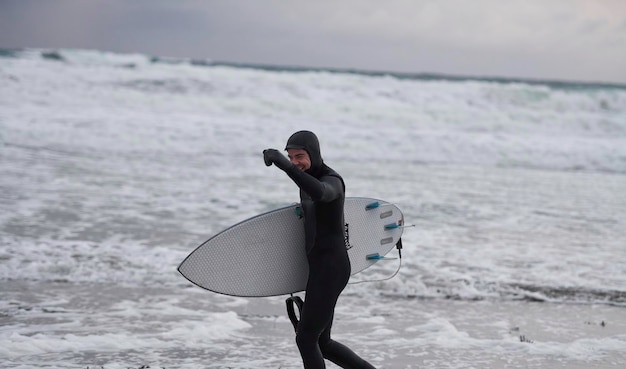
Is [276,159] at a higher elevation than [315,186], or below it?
higher

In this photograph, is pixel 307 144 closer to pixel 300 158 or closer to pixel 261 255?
pixel 300 158

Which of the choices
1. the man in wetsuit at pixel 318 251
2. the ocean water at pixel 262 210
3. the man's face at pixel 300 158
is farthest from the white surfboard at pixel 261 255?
the ocean water at pixel 262 210

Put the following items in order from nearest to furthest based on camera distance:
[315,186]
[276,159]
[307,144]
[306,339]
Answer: [276,159] → [315,186] → [307,144] → [306,339]

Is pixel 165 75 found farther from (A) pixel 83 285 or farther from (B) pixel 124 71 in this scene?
(A) pixel 83 285

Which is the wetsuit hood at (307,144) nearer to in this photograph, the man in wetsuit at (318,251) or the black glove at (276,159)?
the man in wetsuit at (318,251)

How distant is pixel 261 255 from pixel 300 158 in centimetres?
79

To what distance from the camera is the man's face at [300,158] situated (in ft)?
10.9

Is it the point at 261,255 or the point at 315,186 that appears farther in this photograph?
the point at 261,255

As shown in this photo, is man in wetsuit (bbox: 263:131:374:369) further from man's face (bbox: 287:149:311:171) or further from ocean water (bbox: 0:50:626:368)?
ocean water (bbox: 0:50:626:368)

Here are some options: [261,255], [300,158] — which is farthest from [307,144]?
[261,255]

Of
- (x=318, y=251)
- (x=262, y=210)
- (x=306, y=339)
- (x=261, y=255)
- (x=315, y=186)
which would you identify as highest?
(x=315, y=186)

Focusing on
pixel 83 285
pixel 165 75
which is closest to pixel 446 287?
Answer: pixel 83 285

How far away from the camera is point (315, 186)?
313 cm

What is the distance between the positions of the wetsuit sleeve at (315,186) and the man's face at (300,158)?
12 cm
